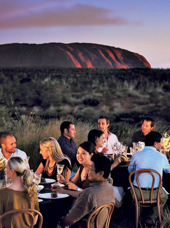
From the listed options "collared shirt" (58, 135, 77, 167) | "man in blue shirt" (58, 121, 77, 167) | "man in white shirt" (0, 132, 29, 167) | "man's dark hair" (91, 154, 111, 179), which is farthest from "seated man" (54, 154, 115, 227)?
"man in blue shirt" (58, 121, 77, 167)

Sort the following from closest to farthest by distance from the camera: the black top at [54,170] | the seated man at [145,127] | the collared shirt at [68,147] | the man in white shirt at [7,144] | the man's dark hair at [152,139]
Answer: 1. the black top at [54,170]
2. the man's dark hair at [152,139]
3. the man in white shirt at [7,144]
4. the collared shirt at [68,147]
5. the seated man at [145,127]

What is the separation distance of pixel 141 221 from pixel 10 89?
41.2 metres

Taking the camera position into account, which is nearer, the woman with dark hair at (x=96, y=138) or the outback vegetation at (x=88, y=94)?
the woman with dark hair at (x=96, y=138)

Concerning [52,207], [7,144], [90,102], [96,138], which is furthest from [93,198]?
[90,102]

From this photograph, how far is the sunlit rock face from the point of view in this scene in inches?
2397

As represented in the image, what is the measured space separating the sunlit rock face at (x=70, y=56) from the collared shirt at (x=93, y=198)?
175ft

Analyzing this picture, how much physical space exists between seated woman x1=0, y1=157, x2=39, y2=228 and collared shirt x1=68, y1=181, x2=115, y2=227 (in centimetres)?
44

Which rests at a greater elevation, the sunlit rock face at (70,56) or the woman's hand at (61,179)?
the sunlit rock face at (70,56)

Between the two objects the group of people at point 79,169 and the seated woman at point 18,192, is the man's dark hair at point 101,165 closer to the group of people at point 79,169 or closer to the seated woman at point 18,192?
the group of people at point 79,169

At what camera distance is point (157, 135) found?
5.88 metres

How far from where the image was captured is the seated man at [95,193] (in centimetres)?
393

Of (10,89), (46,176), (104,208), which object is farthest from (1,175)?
(10,89)

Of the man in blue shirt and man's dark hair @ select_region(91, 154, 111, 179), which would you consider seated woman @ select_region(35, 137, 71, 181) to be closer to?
man's dark hair @ select_region(91, 154, 111, 179)

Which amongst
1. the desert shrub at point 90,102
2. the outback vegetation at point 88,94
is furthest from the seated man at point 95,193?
the desert shrub at point 90,102
